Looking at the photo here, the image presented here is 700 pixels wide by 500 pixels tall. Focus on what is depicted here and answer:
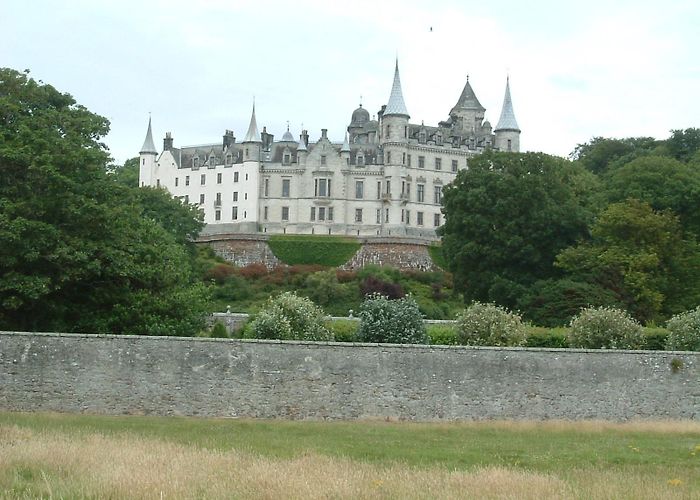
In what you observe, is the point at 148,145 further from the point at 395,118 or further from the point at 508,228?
the point at 508,228

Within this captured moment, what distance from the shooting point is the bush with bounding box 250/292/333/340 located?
1248 inches

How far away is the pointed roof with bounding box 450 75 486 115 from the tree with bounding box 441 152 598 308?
192ft

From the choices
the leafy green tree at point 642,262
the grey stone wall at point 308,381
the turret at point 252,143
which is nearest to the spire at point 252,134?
the turret at point 252,143

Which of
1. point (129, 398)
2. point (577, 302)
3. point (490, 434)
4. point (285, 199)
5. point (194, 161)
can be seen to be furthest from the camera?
point (194, 161)

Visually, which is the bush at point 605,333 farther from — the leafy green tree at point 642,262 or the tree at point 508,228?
the tree at point 508,228

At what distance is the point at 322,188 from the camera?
351 ft

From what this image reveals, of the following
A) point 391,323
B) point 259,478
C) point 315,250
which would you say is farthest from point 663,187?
point 315,250

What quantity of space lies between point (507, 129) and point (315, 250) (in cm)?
2642

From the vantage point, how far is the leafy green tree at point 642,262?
155ft

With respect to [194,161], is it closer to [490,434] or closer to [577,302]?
[577,302]

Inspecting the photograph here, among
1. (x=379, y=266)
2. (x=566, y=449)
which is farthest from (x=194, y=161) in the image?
(x=566, y=449)

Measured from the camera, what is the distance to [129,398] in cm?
2622

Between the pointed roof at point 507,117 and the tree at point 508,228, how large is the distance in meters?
54.4

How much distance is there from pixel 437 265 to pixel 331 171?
672 inches
